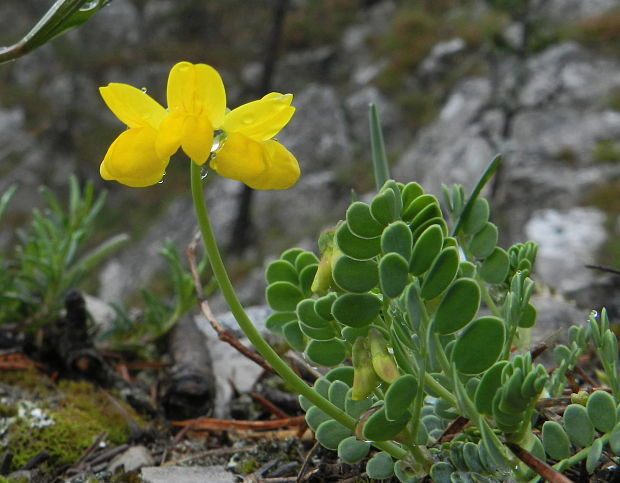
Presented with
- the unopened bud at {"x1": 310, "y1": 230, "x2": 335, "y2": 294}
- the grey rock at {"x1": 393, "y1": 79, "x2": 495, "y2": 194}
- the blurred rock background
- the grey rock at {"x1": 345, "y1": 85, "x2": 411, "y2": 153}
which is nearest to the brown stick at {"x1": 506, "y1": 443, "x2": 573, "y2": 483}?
the unopened bud at {"x1": 310, "y1": 230, "x2": 335, "y2": 294}

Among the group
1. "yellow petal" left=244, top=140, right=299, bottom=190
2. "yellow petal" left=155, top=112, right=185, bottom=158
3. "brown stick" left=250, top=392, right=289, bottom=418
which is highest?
"yellow petal" left=155, top=112, right=185, bottom=158

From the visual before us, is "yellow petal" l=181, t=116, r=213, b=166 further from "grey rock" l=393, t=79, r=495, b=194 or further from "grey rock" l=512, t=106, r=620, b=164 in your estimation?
"grey rock" l=512, t=106, r=620, b=164

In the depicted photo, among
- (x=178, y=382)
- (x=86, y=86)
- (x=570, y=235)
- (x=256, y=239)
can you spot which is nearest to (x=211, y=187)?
(x=256, y=239)

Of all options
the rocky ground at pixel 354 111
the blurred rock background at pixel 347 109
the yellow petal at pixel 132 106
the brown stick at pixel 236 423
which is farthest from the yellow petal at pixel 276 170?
the blurred rock background at pixel 347 109

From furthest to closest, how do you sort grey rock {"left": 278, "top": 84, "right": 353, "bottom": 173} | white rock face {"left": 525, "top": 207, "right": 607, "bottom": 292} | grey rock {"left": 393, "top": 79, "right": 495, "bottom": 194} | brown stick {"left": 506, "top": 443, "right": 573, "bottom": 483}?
grey rock {"left": 278, "top": 84, "right": 353, "bottom": 173}, grey rock {"left": 393, "top": 79, "right": 495, "bottom": 194}, white rock face {"left": 525, "top": 207, "right": 607, "bottom": 292}, brown stick {"left": 506, "top": 443, "right": 573, "bottom": 483}

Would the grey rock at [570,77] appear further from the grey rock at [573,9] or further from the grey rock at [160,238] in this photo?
the grey rock at [160,238]

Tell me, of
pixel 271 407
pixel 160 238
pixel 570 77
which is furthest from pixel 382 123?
pixel 271 407
